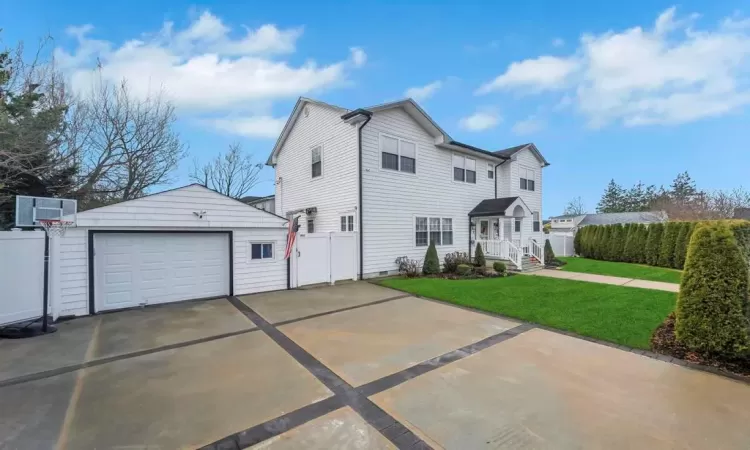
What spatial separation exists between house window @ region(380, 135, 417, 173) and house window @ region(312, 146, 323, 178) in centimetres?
289

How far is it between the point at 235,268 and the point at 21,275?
168 inches

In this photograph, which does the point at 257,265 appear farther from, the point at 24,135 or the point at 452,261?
the point at 452,261

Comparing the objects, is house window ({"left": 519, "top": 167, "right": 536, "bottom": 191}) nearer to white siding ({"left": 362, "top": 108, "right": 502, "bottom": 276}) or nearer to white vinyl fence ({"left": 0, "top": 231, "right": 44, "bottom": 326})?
white siding ({"left": 362, "top": 108, "right": 502, "bottom": 276})

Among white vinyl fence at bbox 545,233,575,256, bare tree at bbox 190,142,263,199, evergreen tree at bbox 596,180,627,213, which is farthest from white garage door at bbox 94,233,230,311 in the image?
evergreen tree at bbox 596,180,627,213

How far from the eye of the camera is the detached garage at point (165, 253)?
7.21 metres

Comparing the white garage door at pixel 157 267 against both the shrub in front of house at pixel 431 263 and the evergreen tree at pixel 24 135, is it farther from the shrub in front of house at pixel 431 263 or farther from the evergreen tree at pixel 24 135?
the shrub in front of house at pixel 431 263

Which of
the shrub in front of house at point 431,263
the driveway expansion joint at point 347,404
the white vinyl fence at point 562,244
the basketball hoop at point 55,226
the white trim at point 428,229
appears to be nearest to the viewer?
the driveway expansion joint at point 347,404

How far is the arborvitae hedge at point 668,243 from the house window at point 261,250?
18606 millimetres

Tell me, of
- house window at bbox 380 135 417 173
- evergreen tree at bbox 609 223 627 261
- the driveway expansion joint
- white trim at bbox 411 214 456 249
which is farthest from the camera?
evergreen tree at bbox 609 223 627 261

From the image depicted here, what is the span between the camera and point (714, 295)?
14.8 feet

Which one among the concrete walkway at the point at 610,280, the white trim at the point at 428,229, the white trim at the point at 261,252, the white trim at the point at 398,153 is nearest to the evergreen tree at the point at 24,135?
the white trim at the point at 261,252

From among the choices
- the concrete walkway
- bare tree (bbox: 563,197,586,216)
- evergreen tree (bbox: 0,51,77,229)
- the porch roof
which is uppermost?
bare tree (bbox: 563,197,586,216)

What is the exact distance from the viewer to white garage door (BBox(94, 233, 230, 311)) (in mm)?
7641

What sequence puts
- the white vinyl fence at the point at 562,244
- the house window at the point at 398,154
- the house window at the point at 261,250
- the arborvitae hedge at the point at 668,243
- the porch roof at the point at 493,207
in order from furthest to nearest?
the white vinyl fence at the point at 562,244
the arborvitae hedge at the point at 668,243
the porch roof at the point at 493,207
the house window at the point at 398,154
the house window at the point at 261,250
